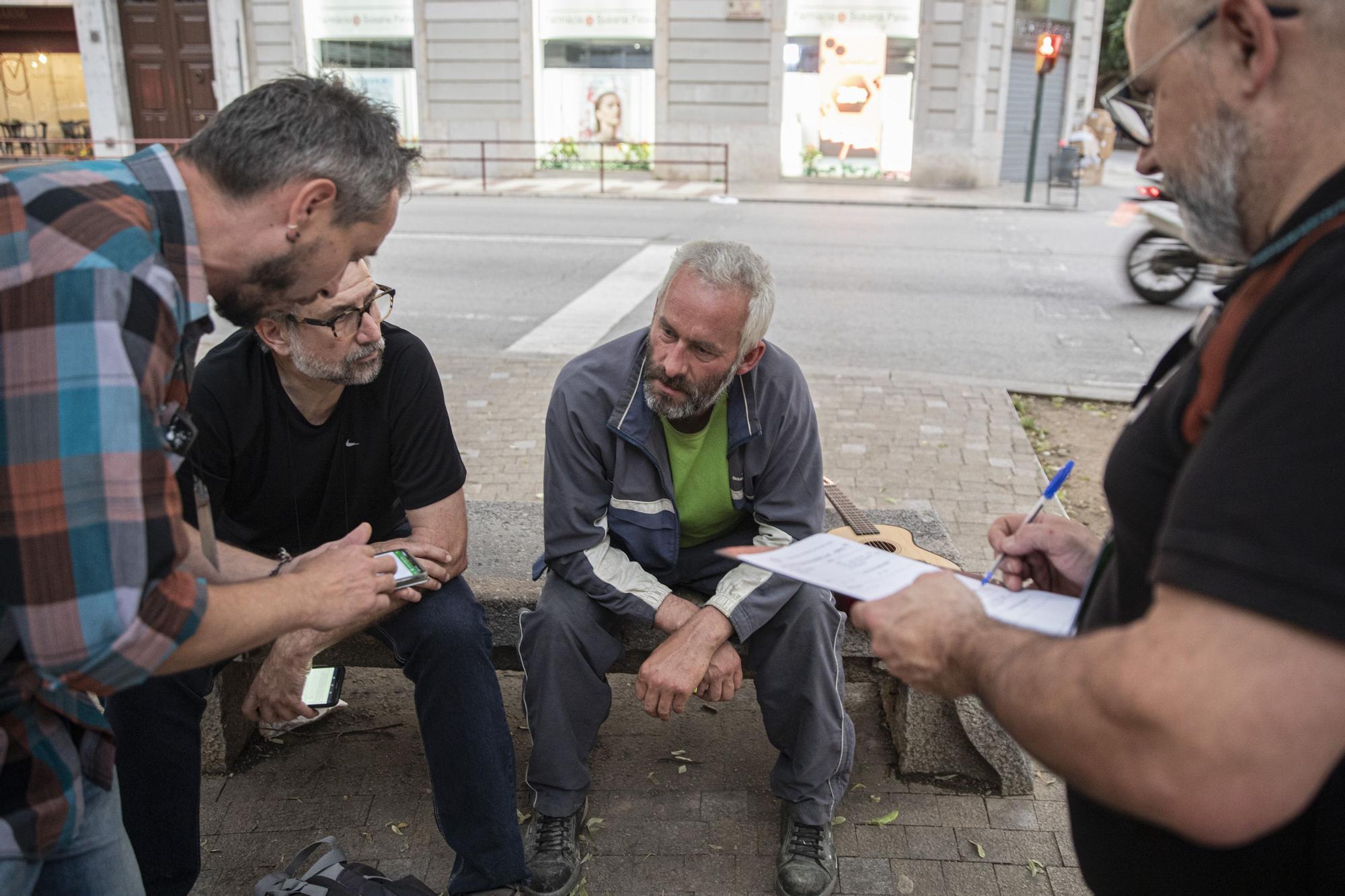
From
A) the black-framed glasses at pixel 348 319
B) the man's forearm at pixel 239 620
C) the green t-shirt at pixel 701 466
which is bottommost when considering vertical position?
the green t-shirt at pixel 701 466

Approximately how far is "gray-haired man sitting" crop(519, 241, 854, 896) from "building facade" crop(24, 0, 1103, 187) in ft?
66.8

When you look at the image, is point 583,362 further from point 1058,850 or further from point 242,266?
point 1058,850

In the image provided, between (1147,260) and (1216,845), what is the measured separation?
9712mm

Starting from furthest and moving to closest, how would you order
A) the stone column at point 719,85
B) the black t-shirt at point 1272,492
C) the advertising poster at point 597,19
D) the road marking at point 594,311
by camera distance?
1. the advertising poster at point 597,19
2. the stone column at point 719,85
3. the road marking at point 594,311
4. the black t-shirt at point 1272,492

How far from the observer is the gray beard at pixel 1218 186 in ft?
4.10

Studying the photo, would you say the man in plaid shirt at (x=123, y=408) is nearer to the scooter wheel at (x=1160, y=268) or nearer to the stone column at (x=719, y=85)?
the scooter wheel at (x=1160, y=268)

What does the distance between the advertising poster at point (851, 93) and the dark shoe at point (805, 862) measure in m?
21.7

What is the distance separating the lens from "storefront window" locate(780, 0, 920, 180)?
2228cm

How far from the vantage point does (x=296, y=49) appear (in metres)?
23.4

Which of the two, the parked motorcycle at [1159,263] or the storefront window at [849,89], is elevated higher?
the storefront window at [849,89]

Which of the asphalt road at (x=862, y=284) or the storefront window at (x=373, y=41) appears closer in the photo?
the asphalt road at (x=862, y=284)

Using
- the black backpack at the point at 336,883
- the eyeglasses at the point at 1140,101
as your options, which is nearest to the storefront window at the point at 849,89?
the black backpack at the point at 336,883

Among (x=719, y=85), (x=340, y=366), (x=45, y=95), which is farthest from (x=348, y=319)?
(x=45, y=95)

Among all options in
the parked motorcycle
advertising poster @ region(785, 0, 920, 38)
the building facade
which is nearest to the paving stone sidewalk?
the parked motorcycle
